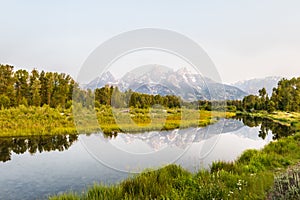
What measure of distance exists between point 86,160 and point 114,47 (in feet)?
32.2

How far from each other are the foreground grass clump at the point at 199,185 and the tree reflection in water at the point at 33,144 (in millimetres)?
11628

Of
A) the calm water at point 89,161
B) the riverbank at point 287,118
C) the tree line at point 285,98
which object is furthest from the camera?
the tree line at point 285,98

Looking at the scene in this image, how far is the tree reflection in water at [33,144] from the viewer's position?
57.4ft

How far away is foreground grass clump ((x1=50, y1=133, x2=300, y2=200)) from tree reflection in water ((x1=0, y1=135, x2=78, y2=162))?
11628 mm

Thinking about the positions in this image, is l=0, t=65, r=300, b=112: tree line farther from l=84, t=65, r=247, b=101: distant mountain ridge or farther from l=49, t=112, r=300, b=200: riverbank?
l=49, t=112, r=300, b=200: riverbank

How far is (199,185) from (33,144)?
17536mm

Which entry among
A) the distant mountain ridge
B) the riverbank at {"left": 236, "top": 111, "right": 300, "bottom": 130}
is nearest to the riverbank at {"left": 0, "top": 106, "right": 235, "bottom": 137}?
the distant mountain ridge

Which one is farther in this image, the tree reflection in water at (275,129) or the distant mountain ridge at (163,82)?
the tree reflection in water at (275,129)

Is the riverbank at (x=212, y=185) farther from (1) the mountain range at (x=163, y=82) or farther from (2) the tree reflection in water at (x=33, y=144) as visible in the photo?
(2) the tree reflection in water at (x=33, y=144)

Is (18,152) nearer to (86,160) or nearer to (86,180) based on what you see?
(86,160)

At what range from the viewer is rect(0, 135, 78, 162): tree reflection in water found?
17.5m

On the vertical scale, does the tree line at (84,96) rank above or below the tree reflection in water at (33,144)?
above

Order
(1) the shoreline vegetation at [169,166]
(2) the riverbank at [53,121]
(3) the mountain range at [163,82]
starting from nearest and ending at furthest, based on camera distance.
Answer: (1) the shoreline vegetation at [169,166] < (3) the mountain range at [163,82] < (2) the riverbank at [53,121]

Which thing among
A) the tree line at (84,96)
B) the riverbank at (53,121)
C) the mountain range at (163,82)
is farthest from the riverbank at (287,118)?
the mountain range at (163,82)
